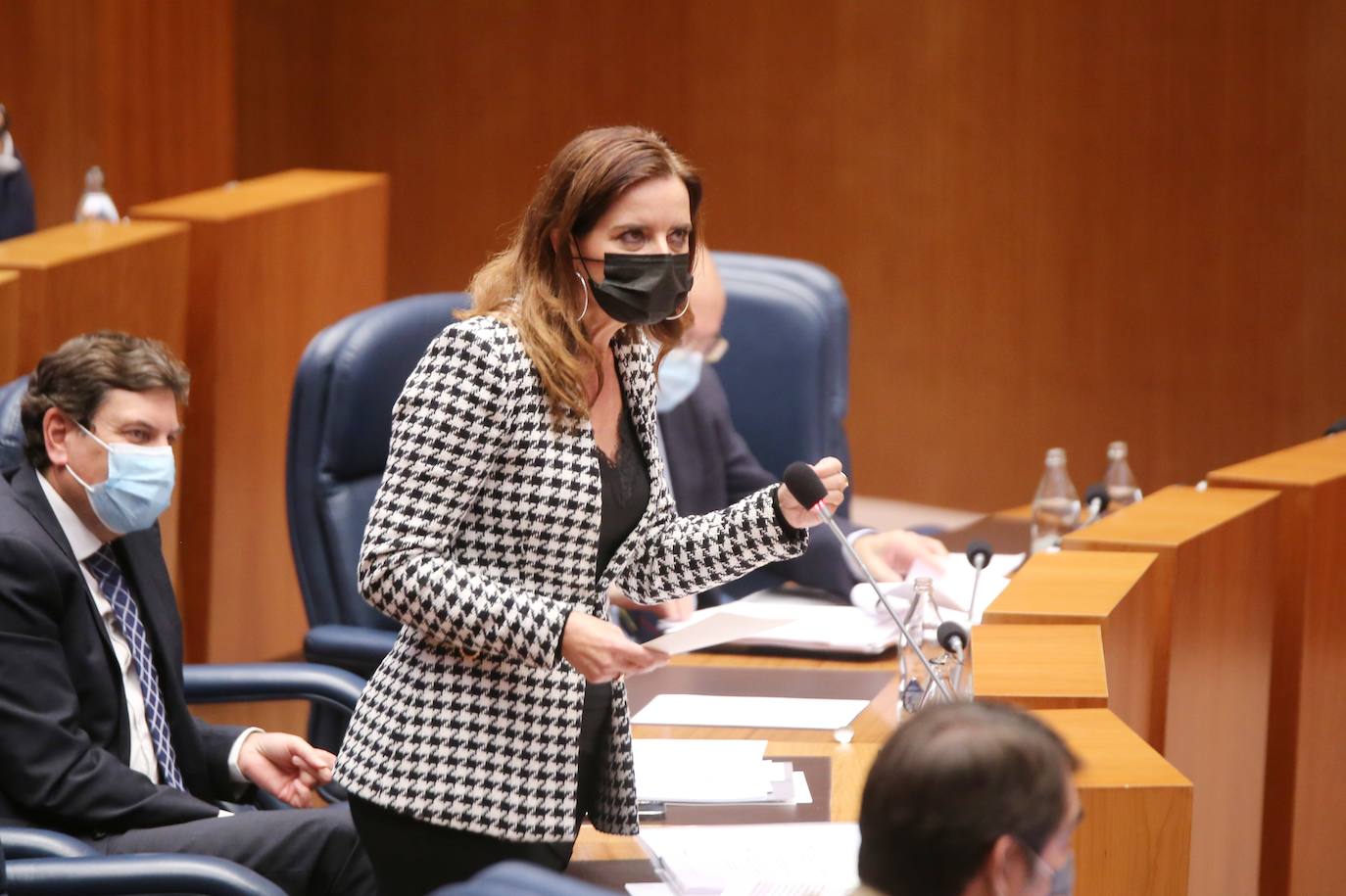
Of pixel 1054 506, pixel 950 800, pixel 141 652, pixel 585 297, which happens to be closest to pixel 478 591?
pixel 585 297

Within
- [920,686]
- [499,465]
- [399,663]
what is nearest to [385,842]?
[399,663]

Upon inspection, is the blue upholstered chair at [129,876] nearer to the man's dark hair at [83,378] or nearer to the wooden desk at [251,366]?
the man's dark hair at [83,378]

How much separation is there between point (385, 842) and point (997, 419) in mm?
4843

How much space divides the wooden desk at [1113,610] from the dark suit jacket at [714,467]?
2.52 ft

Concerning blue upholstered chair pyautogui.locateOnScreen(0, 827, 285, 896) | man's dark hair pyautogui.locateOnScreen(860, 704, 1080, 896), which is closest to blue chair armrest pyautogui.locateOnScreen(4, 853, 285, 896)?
blue upholstered chair pyautogui.locateOnScreen(0, 827, 285, 896)

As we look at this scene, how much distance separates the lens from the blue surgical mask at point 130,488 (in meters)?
2.58

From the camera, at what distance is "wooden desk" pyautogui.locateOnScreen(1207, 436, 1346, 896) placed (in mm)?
3162

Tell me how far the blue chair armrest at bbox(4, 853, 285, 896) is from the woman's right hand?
1.87 ft

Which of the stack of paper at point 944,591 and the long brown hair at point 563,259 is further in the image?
the stack of paper at point 944,591

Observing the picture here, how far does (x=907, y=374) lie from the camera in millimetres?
6633

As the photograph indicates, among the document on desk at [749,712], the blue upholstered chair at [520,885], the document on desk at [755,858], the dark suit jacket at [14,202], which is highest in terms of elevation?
the dark suit jacket at [14,202]

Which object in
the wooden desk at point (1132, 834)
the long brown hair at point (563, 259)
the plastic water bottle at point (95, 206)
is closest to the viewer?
the wooden desk at point (1132, 834)

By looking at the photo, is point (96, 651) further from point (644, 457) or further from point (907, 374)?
point (907, 374)

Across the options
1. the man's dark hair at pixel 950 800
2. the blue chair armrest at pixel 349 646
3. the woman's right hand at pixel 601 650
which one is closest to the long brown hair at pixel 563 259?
the woman's right hand at pixel 601 650
